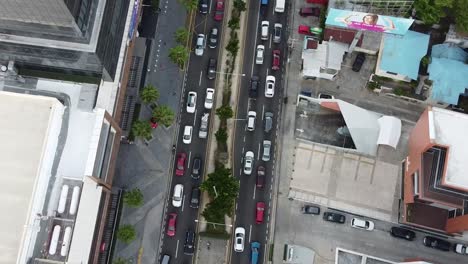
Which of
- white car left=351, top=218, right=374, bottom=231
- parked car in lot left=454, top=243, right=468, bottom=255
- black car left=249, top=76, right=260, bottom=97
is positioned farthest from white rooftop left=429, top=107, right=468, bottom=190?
black car left=249, top=76, right=260, bottom=97

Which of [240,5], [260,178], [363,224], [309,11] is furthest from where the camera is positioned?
[309,11]

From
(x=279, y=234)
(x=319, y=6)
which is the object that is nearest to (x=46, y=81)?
(x=279, y=234)

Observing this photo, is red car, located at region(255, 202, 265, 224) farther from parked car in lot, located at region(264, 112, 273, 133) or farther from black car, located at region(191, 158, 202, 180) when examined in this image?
parked car in lot, located at region(264, 112, 273, 133)

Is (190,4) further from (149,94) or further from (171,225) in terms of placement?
(171,225)

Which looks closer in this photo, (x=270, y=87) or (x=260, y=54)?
(x=270, y=87)

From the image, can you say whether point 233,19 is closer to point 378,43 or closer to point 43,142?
point 378,43

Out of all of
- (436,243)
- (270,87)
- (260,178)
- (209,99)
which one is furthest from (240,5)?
(436,243)

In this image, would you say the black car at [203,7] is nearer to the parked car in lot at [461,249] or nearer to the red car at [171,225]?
the red car at [171,225]
